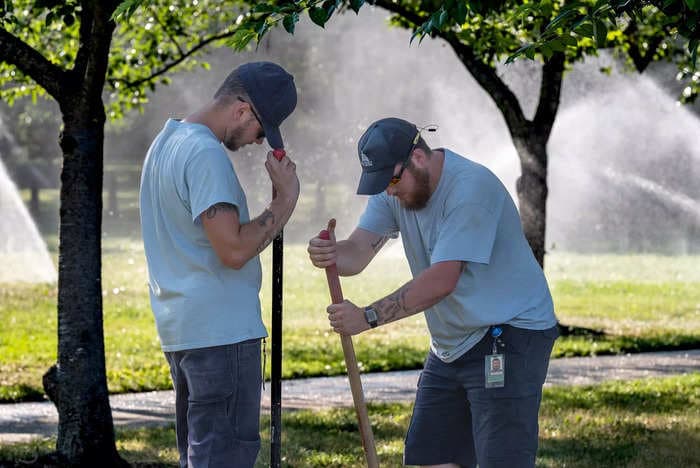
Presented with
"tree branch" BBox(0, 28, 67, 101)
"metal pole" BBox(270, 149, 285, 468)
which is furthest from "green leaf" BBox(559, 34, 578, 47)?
"tree branch" BBox(0, 28, 67, 101)

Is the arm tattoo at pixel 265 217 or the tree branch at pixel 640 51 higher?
the tree branch at pixel 640 51

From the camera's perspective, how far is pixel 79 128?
5.82 m

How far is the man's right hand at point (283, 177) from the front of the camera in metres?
3.73

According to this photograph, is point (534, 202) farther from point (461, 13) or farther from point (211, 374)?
point (211, 374)

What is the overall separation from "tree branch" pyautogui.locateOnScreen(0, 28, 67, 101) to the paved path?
2.17 m

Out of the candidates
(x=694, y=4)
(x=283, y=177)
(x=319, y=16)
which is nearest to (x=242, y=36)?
(x=319, y=16)

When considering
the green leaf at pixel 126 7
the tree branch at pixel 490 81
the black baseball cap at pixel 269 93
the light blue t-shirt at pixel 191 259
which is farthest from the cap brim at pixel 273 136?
the tree branch at pixel 490 81

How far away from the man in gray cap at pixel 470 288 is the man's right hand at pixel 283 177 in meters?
0.26

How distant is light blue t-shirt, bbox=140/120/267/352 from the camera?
3.55 m

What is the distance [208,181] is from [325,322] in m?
9.44

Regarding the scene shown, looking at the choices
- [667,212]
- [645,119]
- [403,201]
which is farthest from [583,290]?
[667,212]

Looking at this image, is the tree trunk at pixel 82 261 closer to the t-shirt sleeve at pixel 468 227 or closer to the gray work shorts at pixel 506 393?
the gray work shorts at pixel 506 393

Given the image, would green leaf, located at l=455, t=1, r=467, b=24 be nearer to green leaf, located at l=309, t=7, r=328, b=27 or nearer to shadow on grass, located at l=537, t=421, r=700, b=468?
green leaf, located at l=309, t=7, r=328, b=27

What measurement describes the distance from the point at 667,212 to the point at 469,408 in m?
29.5
